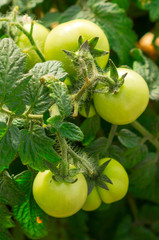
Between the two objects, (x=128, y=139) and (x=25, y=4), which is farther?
(x=25, y=4)

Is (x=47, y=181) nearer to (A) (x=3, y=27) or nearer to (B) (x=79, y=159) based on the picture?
(B) (x=79, y=159)

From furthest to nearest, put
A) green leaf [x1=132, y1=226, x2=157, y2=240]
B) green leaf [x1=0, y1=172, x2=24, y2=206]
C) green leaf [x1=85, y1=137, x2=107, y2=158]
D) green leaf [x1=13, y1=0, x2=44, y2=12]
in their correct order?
1. green leaf [x1=132, y1=226, x2=157, y2=240]
2. green leaf [x1=13, y1=0, x2=44, y2=12]
3. green leaf [x1=85, y1=137, x2=107, y2=158]
4. green leaf [x1=0, y1=172, x2=24, y2=206]

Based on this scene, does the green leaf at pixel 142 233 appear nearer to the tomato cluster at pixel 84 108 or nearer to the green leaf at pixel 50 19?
the tomato cluster at pixel 84 108

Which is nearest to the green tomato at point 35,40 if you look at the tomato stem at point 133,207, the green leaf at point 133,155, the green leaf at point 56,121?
the green leaf at point 56,121

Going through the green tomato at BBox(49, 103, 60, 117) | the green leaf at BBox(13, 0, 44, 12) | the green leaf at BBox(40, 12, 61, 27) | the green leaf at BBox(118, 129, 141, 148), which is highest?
the green leaf at BBox(13, 0, 44, 12)

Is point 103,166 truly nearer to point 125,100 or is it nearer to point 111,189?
point 111,189

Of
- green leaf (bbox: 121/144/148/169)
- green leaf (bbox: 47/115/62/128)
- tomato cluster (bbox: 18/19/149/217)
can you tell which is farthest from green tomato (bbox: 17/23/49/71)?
green leaf (bbox: 121/144/148/169)

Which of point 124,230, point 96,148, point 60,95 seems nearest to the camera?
point 60,95

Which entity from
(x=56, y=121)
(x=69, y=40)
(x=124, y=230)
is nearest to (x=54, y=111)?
(x=56, y=121)

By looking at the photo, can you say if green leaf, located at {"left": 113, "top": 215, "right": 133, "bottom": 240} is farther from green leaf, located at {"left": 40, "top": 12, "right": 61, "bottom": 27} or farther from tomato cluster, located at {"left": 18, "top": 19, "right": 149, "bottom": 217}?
green leaf, located at {"left": 40, "top": 12, "right": 61, "bottom": 27}
